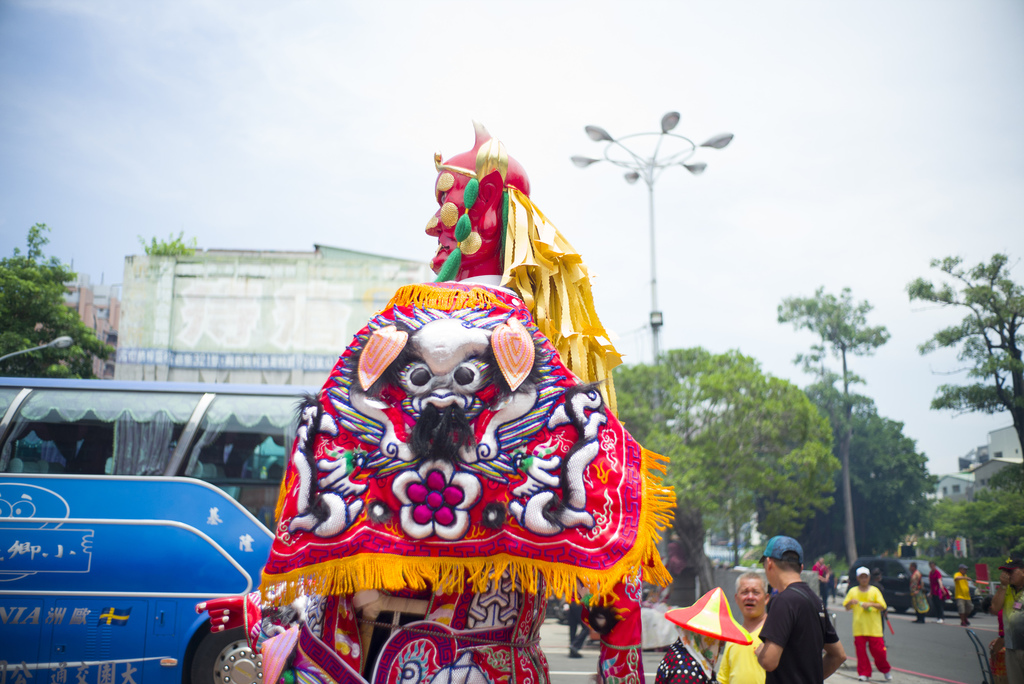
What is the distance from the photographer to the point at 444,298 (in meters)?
2.31

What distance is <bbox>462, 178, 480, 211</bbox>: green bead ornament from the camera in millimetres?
2539

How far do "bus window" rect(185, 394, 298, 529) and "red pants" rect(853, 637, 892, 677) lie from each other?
23.5 ft

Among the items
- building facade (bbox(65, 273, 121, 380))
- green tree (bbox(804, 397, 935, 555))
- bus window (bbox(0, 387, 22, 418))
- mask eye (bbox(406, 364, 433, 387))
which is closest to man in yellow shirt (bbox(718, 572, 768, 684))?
mask eye (bbox(406, 364, 433, 387))

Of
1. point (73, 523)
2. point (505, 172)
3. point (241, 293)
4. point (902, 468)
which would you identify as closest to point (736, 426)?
point (241, 293)

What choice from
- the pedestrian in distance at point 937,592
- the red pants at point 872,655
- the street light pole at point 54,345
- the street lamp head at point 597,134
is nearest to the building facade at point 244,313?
the street light pole at point 54,345

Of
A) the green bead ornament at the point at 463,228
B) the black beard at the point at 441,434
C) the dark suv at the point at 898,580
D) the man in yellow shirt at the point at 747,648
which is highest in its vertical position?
the green bead ornament at the point at 463,228

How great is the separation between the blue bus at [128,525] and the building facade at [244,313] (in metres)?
17.5

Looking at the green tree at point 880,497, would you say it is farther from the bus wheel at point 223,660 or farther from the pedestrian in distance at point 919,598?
the bus wheel at point 223,660

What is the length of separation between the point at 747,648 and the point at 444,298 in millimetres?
2690

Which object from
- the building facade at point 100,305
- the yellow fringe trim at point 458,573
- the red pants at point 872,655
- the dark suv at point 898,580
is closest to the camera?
the yellow fringe trim at point 458,573

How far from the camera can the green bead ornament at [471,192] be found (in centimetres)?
254

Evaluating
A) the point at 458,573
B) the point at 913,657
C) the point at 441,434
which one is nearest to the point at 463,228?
the point at 441,434

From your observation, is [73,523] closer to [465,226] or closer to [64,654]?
[64,654]

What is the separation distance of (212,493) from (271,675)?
15.9ft
